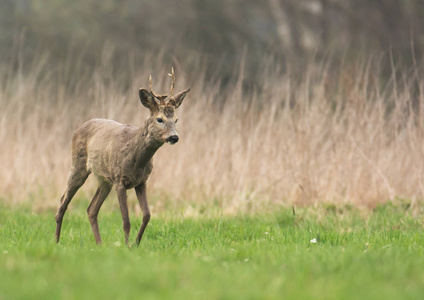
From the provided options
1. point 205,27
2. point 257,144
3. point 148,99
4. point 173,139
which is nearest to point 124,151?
point 148,99

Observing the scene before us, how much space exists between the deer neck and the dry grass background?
2.90 meters

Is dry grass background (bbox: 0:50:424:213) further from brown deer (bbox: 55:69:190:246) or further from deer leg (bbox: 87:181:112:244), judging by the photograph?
brown deer (bbox: 55:69:190:246)

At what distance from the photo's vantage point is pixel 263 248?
5848 mm

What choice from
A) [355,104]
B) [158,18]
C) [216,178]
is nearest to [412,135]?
[355,104]

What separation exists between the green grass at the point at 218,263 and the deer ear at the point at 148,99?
48.6 inches

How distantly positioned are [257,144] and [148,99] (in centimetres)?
450

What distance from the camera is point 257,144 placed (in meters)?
10.4

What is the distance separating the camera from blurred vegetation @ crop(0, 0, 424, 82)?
2192 cm

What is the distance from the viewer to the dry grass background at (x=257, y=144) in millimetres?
9641

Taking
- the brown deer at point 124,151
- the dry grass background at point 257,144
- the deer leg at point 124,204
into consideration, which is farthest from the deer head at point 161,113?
the dry grass background at point 257,144

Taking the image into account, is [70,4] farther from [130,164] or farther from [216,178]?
[130,164]

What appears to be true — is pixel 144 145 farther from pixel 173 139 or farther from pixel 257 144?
pixel 257 144

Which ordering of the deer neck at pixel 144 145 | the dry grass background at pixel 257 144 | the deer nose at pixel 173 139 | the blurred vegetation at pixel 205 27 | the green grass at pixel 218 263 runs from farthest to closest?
1. the blurred vegetation at pixel 205 27
2. the dry grass background at pixel 257 144
3. the deer neck at pixel 144 145
4. the deer nose at pixel 173 139
5. the green grass at pixel 218 263

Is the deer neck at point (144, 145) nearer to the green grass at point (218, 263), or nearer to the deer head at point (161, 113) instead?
the deer head at point (161, 113)
